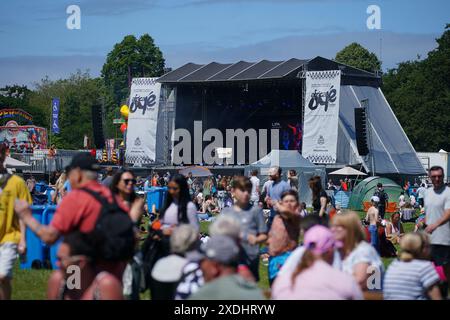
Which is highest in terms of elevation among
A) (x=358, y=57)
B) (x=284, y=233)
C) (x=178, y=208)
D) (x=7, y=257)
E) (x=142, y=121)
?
(x=358, y=57)

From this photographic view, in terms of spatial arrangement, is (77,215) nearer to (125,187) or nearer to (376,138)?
(125,187)

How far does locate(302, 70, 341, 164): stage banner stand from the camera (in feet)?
144

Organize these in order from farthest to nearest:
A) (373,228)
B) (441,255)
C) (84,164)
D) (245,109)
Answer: (245,109), (373,228), (441,255), (84,164)

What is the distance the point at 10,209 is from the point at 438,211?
5.07m

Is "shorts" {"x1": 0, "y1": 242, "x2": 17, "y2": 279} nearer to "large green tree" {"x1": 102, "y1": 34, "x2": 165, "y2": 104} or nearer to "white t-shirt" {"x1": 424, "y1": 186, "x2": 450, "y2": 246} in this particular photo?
"white t-shirt" {"x1": 424, "y1": 186, "x2": 450, "y2": 246}

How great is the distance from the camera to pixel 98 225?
681cm

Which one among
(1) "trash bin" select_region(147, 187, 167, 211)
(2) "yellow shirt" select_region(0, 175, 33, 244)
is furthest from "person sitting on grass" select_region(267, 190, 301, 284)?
(1) "trash bin" select_region(147, 187, 167, 211)

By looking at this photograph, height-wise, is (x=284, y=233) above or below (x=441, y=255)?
above

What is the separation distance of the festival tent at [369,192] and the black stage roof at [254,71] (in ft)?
31.7

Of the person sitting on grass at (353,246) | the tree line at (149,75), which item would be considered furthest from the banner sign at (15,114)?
the person sitting on grass at (353,246)

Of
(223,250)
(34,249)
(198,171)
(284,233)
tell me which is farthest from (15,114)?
(223,250)

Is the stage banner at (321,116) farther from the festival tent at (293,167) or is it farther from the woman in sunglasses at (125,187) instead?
the woman in sunglasses at (125,187)

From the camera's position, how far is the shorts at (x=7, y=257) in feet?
29.6

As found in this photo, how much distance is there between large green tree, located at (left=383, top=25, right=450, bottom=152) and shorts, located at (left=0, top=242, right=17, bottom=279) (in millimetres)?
68462
